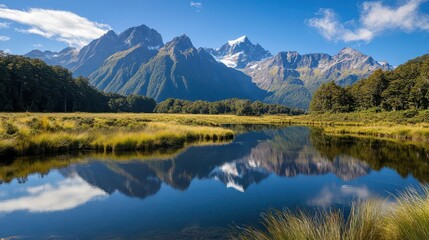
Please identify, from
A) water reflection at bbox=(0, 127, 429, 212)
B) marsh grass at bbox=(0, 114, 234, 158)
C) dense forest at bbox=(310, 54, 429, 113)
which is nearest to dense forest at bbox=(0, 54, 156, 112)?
marsh grass at bbox=(0, 114, 234, 158)

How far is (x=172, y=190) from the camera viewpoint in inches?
664

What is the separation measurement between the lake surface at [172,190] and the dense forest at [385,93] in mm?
79223

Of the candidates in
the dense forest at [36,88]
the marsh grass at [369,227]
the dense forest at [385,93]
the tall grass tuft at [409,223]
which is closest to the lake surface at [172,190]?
the marsh grass at [369,227]

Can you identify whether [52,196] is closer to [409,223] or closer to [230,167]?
[230,167]

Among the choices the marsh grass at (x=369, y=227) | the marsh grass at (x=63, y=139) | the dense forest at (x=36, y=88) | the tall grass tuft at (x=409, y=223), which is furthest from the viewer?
the dense forest at (x=36, y=88)

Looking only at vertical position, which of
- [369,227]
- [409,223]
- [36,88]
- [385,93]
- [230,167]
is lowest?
[230,167]

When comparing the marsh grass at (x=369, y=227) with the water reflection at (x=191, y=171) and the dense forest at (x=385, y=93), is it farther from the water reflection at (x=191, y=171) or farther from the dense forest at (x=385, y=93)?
the dense forest at (x=385, y=93)

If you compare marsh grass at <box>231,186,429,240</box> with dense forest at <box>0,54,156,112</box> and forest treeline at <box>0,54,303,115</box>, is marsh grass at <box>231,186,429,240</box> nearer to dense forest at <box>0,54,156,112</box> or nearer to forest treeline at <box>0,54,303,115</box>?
forest treeline at <box>0,54,303,115</box>

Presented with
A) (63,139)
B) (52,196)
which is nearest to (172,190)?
(52,196)

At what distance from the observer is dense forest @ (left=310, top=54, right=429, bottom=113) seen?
9554 centimetres

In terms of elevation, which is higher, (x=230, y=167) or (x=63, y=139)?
(x=63, y=139)

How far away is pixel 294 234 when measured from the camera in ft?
22.8

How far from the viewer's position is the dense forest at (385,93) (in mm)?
95544

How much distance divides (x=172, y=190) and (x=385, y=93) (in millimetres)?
→ 109350
